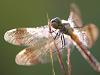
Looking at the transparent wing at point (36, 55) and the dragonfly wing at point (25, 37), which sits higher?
the dragonfly wing at point (25, 37)

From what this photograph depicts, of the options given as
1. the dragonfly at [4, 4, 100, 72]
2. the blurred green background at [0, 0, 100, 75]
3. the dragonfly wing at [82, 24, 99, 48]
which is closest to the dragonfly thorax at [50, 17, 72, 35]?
the dragonfly at [4, 4, 100, 72]

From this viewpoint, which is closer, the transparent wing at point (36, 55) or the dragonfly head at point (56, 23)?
the dragonfly head at point (56, 23)

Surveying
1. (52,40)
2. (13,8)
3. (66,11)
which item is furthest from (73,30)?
(13,8)

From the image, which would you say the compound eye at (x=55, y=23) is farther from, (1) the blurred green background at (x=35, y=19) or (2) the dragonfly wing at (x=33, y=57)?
(1) the blurred green background at (x=35, y=19)

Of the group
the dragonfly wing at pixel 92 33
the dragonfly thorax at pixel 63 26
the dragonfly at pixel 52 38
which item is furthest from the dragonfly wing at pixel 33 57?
the dragonfly wing at pixel 92 33

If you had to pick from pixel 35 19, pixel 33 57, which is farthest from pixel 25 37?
pixel 35 19

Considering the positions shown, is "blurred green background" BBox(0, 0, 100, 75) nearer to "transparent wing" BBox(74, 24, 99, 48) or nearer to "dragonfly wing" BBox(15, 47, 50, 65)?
"dragonfly wing" BBox(15, 47, 50, 65)

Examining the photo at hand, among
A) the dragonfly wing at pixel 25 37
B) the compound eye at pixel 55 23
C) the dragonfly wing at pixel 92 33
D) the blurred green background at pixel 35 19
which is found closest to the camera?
the dragonfly wing at pixel 92 33
